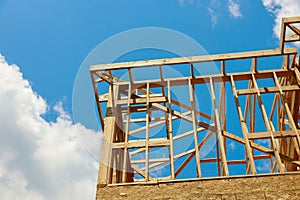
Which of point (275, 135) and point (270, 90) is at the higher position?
point (270, 90)

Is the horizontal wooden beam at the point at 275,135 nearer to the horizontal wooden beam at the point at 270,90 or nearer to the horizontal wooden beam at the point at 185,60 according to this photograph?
the horizontal wooden beam at the point at 270,90

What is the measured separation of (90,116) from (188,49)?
13.2ft

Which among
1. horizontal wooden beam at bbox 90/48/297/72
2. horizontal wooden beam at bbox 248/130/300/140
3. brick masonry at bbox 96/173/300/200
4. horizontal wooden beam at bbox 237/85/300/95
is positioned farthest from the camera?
horizontal wooden beam at bbox 90/48/297/72

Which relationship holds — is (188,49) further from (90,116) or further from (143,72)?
(90,116)

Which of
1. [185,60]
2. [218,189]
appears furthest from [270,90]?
[218,189]

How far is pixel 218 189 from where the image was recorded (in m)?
8.13

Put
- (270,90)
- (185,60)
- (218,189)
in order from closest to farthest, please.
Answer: (218,189)
(270,90)
(185,60)

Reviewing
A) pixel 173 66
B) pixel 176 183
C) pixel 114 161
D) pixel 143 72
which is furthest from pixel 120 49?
pixel 176 183

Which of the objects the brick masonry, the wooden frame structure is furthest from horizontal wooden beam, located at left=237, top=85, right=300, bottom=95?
the brick masonry

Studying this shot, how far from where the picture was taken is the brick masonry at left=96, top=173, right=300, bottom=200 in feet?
26.0

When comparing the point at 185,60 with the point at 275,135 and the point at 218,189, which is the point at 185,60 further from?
the point at 218,189

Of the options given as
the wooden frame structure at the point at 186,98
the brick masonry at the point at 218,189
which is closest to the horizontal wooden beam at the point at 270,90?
the wooden frame structure at the point at 186,98

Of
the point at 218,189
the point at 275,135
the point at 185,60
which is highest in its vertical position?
the point at 185,60

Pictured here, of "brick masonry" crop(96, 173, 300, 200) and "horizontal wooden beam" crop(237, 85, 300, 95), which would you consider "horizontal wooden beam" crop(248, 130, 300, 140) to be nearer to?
"brick masonry" crop(96, 173, 300, 200)
